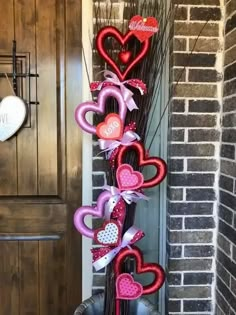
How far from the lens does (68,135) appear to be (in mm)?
1839

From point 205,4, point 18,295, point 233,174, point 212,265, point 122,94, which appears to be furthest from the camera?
point 18,295

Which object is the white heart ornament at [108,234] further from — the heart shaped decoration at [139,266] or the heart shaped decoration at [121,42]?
the heart shaped decoration at [121,42]

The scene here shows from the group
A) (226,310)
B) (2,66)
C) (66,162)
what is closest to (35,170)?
(66,162)

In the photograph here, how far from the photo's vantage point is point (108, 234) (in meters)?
1.43

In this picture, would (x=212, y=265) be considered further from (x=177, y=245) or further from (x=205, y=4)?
(x=205, y=4)

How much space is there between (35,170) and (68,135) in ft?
0.78

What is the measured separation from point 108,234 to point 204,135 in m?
0.65

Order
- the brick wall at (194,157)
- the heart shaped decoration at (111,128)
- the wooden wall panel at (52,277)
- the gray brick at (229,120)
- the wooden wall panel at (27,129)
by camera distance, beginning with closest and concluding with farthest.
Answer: the heart shaped decoration at (111,128) < the gray brick at (229,120) < the brick wall at (194,157) < the wooden wall panel at (27,129) < the wooden wall panel at (52,277)

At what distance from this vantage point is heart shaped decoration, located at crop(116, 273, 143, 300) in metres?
1.47

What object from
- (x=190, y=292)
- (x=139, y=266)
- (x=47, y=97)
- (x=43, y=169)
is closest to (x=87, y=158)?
(x=43, y=169)

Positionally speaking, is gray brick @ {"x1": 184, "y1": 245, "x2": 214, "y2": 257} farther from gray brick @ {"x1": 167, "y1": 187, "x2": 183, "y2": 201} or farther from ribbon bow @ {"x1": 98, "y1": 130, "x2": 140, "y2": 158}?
ribbon bow @ {"x1": 98, "y1": 130, "x2": 140, "y2": 158}

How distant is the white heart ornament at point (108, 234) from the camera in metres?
1.43

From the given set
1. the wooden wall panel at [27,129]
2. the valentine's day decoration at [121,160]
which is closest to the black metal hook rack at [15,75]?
the wooden wall panel at [27,129]

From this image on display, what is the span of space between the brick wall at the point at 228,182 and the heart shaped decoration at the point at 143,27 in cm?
37
